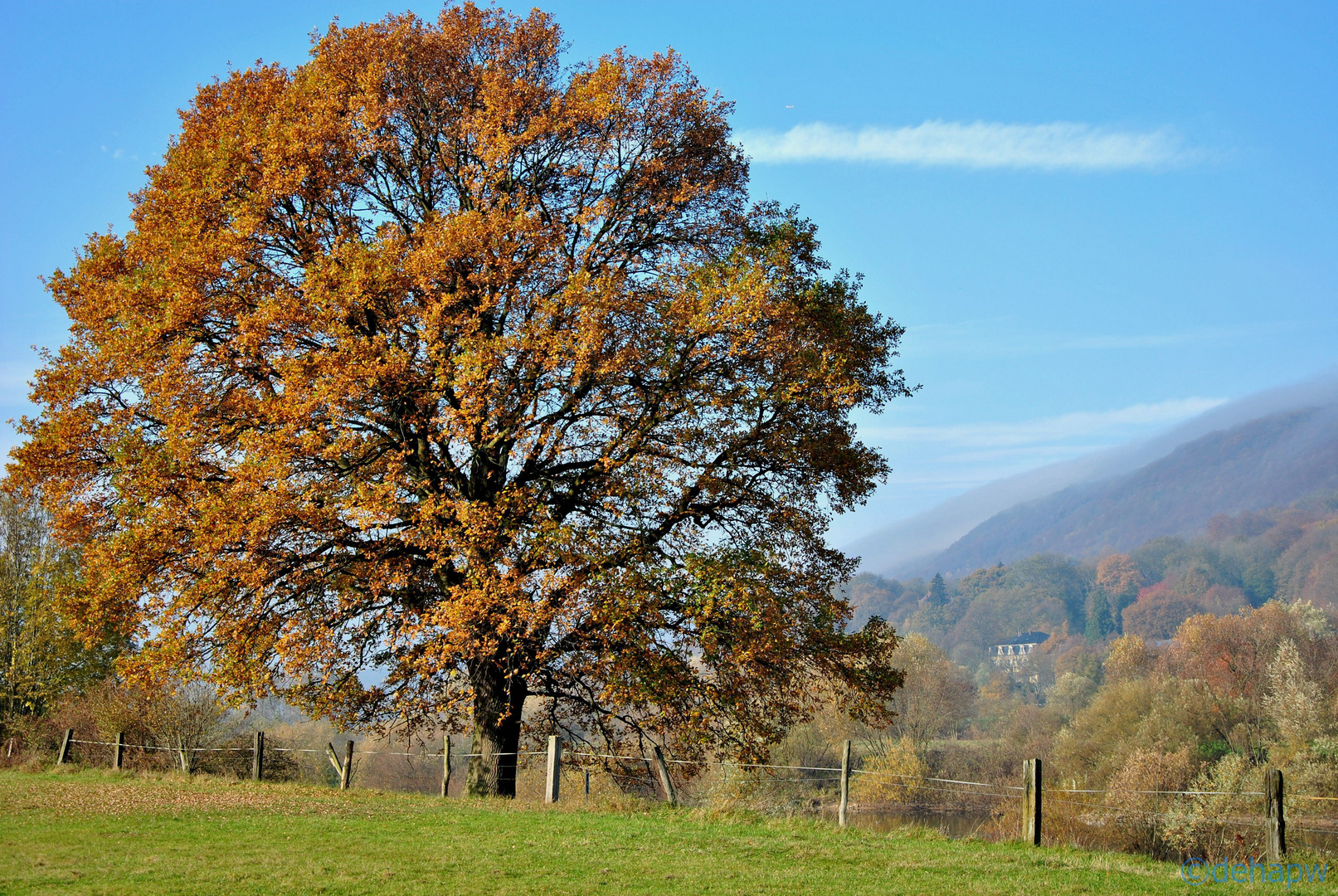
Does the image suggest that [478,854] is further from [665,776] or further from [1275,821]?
[1275,821]

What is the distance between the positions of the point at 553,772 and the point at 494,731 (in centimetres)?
194

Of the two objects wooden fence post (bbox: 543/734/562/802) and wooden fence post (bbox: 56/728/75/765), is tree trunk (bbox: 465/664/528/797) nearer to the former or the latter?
wooden fence post (bbox: 543/734/562/802)

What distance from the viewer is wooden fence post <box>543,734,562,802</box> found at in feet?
55.0

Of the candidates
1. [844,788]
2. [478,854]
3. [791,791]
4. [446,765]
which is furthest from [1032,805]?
[791,791]

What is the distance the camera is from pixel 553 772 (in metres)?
16.9

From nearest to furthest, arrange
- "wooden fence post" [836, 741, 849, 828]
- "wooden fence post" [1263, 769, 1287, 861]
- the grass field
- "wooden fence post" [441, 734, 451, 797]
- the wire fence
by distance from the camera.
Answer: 1. the grass field
2. "wooden fence post" [1263, 769, 1287, 861]
3. "wooden fence post" [836, 741, 849, 828]
4. the wire fence
5. "wooden fence post" [441, 734, 451, 797]

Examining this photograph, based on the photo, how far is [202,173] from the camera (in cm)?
1745

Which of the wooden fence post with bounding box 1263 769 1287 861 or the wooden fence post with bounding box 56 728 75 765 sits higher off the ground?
the wooden fence post with bounding box 1263 769 1287 861

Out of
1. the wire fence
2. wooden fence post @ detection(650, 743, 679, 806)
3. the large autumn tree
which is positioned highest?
the large autumn tree

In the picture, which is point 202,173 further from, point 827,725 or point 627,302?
point 827,725

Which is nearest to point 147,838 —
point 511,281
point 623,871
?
point 623,871

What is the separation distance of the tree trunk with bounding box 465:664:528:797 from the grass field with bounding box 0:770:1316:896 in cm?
155

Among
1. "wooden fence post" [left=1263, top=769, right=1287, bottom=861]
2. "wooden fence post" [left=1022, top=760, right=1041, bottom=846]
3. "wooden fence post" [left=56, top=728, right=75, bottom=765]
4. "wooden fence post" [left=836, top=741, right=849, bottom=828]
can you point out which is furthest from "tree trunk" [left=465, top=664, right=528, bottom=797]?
"wooden fence post" [left=56, top=728, right=75, bottom=765]

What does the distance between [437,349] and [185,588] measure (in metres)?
5.62
